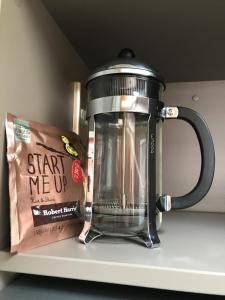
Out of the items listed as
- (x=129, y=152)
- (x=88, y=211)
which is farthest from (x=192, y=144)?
(x=88, y=211)

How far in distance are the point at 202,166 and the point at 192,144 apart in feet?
1.74

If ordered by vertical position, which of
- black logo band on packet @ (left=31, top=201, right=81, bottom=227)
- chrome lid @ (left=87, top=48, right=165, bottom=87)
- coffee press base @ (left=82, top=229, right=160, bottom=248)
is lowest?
coffee press base @ (left=82, top=229, right=160, bottom=248)

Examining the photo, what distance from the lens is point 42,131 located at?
59cm

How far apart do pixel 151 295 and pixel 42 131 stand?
0.34 m

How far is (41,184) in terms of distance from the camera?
0.55 m

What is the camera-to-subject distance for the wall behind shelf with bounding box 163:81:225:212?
3.38 ft

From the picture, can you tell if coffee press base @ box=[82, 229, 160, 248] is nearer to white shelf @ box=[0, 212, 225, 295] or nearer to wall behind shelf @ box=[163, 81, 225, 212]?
white shelf @ box=[0, 212, 225, 295]

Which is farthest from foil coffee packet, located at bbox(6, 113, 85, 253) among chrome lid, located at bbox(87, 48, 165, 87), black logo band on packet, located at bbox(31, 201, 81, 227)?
chrome lid, located at bbox(87, 48, 165, 87)

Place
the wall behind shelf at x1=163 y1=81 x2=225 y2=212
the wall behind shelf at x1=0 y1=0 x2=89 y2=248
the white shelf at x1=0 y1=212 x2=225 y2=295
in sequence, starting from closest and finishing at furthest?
the white shelf at x1=0 y1=212 x2=225 y2=295
the wall behind shelf at x1=0 y1=0 x2=89 y2=248
the wall behind shelf at x1=163 y1=81 x2=225 y2=212

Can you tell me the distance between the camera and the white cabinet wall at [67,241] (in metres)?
0.42

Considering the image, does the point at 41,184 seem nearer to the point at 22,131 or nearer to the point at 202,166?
the point at 22,131

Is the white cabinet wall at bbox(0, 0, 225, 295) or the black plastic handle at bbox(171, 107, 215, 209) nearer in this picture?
the white cabinet wall at bbox(0, 0, 225, 295)

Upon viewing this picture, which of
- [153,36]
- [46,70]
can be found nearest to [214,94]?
[153,36]

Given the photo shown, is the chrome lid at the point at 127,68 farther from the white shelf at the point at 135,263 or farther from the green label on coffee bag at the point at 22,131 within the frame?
the white shelf at the point at 135,263
